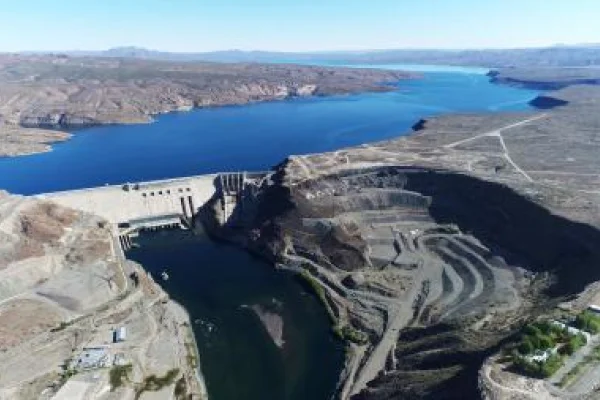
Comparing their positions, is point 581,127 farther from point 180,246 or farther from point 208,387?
point 208,387

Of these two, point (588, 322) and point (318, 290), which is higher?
point (588, 322)

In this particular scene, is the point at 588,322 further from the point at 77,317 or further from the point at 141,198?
the point at 141,198

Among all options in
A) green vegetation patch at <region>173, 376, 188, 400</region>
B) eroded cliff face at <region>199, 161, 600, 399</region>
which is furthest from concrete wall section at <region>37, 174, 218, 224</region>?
green vegetation patch at <region>173, 376, 188, 400</region>

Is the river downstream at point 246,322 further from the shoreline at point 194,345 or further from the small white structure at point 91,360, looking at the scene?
the small white structure at point 91,360

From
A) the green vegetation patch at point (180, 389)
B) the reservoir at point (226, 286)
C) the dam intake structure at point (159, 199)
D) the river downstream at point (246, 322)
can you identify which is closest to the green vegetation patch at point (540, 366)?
the river downstream at point (246, 322)

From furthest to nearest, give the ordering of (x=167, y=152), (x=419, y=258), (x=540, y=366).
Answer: (x=167, y=152), (x=419, y=258), (x=540, y=366)

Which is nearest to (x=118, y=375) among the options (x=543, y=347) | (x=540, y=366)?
(x=540, y=366)

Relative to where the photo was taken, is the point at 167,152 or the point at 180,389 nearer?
the point at 180,389
